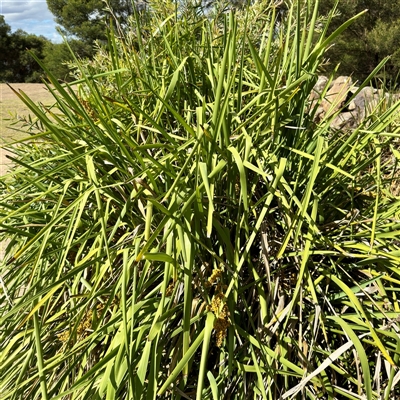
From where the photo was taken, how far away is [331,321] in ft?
2.59

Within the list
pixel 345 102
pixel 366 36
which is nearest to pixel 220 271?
pixel 345 102

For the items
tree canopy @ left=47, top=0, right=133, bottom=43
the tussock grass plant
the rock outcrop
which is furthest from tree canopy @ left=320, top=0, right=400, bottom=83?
tree canopy @ left=47, top=0, right=133, bottom=43

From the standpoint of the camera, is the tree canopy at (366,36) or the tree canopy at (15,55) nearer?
the tree canopy at (366,36)

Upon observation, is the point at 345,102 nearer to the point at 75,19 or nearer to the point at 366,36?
the point at 366,36

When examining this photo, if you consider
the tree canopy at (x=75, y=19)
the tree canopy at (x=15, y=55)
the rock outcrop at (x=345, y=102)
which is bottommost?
the tree canopy at (x=15, y=55)

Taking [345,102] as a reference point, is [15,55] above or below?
below

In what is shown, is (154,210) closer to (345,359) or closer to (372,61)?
(345,359)

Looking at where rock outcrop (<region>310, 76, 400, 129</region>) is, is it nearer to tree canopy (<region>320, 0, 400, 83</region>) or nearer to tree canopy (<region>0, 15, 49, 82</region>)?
tree canopy (<region>320, 0, 400, 83</region>)

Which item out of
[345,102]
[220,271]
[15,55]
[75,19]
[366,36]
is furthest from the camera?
[15,55]

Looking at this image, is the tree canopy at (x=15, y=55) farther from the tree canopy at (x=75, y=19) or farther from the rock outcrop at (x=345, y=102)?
the rock outcrop at (x=345, y=102)

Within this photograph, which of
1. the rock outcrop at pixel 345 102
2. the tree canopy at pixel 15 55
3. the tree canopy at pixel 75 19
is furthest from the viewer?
the tree canopy at pixel 15 55

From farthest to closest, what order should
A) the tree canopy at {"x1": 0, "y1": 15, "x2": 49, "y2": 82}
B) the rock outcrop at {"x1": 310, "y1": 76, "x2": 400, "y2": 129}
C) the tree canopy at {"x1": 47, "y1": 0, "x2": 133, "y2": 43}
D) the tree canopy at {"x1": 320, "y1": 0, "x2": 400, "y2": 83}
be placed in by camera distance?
the tree canopy at {"x1": 0, "y1": 15, "x2": 49, "y2": 82} < the tree canopy at {"x1": 47, "y1": 0, "x2": 133, "y2": 43} < the tree canopy at {"x1": 320, "y1": 0, "x2": 400, "y2": 83} < the rock outcrop at {"x1": 310, "y1": 76, "x2": 400, "y2": 129}

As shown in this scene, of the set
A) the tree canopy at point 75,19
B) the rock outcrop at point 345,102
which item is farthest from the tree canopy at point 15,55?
the rock outcrop at point 345,102

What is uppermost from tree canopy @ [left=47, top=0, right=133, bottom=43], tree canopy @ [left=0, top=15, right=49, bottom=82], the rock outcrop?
the rock outcrop
